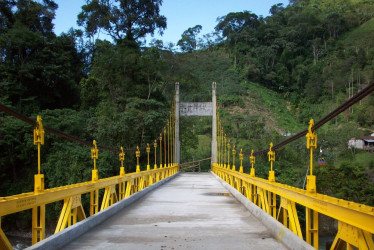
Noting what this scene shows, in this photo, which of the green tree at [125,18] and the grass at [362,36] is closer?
the green tree at [125,18]

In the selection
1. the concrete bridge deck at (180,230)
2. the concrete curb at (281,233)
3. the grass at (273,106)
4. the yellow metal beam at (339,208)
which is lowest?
the concrete bridge deck at (180,230)

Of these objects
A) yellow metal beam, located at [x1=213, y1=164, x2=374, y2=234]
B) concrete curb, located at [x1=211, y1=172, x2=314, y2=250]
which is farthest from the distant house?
yellow metal beam, located at [x1=213, y1=164, x2=374, y2=234]

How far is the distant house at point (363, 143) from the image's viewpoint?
3612 centimetres

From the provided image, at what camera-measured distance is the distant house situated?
36125mm

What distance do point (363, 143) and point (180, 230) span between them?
1425 inches

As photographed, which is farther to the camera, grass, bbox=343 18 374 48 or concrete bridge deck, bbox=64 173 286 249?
grass, bbox=343 18 374 48

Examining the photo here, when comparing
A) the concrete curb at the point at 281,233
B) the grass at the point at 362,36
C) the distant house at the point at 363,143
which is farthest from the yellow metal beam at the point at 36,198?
the grass at the point at 362,36

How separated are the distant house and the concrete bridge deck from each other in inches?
1283

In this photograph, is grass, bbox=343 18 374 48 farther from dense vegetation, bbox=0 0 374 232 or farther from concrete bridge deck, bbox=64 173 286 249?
concrete bridge deck, bbox=64 173 286 249

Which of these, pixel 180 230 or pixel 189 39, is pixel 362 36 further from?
pixel 180 230

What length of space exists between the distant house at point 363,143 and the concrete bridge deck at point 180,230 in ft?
107

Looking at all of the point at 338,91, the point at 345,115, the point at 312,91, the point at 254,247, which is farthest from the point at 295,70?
the point at 254,247

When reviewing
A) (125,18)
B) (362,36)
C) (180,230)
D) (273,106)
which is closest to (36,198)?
(180,230)

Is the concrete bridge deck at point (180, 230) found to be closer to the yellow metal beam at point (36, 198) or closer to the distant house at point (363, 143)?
the yellow metal beam at point (36, 198)
